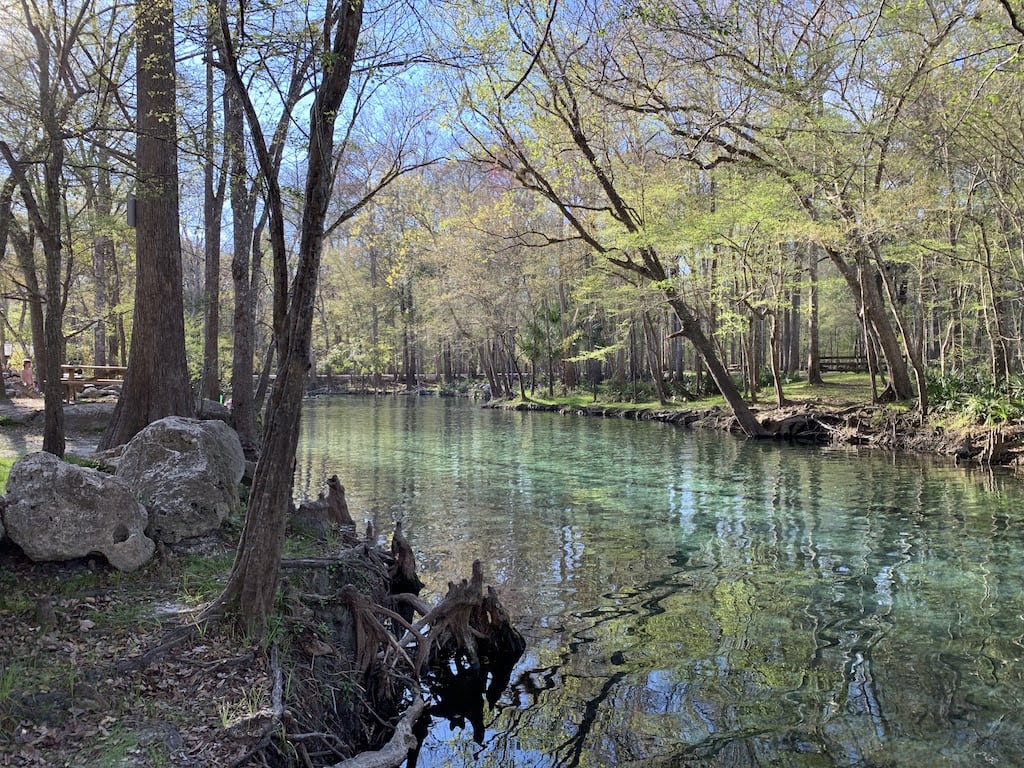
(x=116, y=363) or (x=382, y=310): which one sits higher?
(x=382, y=310)

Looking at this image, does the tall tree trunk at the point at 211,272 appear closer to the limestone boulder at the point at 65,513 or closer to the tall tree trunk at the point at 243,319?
the tall tree trunk at the point at 243,319

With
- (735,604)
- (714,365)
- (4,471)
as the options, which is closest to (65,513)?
(4,471)

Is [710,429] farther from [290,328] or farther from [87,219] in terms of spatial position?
[290,328]

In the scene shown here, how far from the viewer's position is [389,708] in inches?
193

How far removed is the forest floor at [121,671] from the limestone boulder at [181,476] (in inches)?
8.9

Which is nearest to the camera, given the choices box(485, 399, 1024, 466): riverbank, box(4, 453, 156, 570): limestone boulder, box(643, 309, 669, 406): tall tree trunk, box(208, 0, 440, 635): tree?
box(208, 0, 440, 635): tree

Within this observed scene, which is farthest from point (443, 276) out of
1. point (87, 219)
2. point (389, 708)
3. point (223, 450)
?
point (389, 708)

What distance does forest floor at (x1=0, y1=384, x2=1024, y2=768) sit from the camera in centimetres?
335

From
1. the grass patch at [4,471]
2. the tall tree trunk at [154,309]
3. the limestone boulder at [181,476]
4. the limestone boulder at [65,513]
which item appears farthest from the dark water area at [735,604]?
the grass patch at [4,471]

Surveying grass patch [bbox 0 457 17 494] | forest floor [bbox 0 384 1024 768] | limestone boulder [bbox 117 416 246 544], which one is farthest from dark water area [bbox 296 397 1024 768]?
grass patch [bbox 0 457 17 494]

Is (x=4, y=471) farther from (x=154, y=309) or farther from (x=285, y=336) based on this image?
(x=285, y=336)

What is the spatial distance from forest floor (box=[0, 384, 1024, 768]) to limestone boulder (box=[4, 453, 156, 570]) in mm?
154

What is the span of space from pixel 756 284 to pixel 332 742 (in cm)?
2278

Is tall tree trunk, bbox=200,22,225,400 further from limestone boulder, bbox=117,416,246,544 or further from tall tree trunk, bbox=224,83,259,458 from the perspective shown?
limestone boulder, bbox=117,416,246,544
